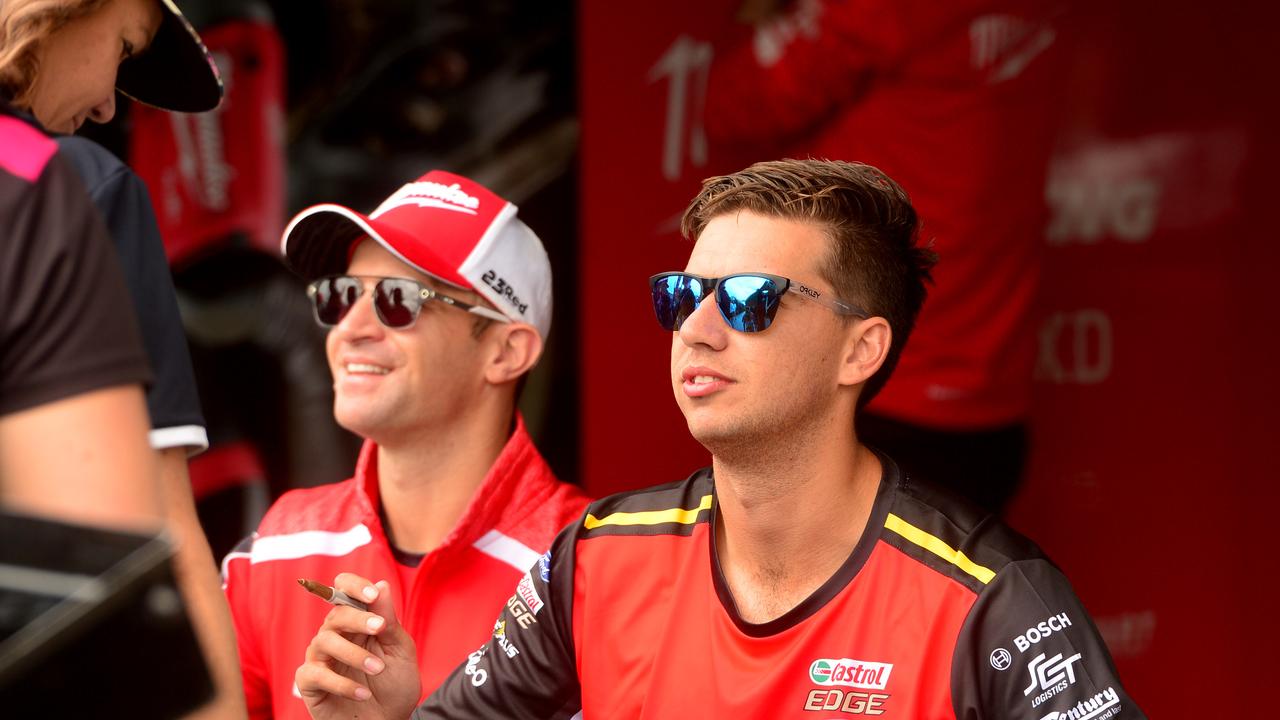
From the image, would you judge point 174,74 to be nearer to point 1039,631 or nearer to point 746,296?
point 746,296

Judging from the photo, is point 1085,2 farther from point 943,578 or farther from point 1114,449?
point 943,578

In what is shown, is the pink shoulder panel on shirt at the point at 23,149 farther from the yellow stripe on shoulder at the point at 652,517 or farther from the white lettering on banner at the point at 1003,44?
the white lettering on banner at the point at 1003,44

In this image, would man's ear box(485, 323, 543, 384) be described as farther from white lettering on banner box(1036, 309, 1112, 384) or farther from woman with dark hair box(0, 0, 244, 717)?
white lettering on banner box(1036, 309, 1112, 384)

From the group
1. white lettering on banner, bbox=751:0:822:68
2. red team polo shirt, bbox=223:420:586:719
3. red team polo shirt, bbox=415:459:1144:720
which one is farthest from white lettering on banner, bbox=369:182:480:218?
white lettering on banner, bbox=751:0:822:68

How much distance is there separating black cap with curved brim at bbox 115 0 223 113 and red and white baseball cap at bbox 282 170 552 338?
484 millimetres

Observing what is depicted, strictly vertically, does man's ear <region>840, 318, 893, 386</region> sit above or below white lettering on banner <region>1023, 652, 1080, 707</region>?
above

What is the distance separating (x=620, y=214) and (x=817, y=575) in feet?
6.05

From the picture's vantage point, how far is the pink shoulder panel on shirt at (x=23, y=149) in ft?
4.03

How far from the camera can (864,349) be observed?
2.19m

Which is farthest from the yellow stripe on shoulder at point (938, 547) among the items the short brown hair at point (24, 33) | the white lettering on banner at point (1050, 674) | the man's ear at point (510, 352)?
the short brown hair at point (24, 33)

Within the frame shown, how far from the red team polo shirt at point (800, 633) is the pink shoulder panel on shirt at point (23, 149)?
3.77 feet

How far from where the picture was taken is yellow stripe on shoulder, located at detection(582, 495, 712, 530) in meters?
2.26

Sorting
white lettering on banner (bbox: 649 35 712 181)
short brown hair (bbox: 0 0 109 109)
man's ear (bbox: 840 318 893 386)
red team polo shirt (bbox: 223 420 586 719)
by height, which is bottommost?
red team polo shirt (bbox: 223 420 586 719)

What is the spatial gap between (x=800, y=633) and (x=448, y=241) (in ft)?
3.45
